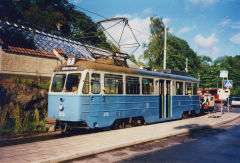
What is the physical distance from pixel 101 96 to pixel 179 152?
383cm

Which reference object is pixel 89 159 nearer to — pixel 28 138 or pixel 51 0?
pixel 28 138

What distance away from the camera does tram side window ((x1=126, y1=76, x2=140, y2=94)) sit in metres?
10.8

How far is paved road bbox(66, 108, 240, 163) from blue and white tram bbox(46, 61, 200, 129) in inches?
87.6

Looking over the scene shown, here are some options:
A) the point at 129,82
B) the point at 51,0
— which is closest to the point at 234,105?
the point at 129,82

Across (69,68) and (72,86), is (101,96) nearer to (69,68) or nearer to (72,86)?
(72,86)

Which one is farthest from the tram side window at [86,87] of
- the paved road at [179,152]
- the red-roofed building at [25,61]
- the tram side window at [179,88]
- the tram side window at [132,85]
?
the tram side window at [179,88]

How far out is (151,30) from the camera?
115 ft

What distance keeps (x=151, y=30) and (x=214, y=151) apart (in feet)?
96.3

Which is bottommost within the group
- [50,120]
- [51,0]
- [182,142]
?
[182,142]

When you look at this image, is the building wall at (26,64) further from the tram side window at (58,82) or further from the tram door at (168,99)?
the tram door at (168,99)

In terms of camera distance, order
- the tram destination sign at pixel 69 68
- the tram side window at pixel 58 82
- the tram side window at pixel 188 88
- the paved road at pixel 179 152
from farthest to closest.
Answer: the tram side window at pixel 188 88 < the tram side window at pixel 58 82 < the tram destination sign at pixel 69 68 < the paved road at pixel 179 152

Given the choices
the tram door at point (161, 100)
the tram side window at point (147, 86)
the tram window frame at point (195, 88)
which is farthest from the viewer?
the tram window frame at point (195, 88)

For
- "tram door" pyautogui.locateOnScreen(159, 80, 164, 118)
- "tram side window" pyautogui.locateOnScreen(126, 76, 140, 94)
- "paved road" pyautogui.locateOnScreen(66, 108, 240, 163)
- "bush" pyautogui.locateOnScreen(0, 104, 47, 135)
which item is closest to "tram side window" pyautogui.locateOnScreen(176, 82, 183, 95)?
"tram door" pyautogui.locateOnScreen(159, 80, 164, 118)

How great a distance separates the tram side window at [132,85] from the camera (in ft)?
35.5
